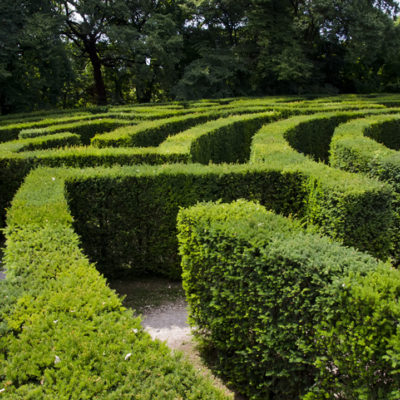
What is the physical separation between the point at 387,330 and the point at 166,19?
90.4 ft

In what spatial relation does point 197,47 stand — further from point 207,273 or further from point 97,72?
point 207,273

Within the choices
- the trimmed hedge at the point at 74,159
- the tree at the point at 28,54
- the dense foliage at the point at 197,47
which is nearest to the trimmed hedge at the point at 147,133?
the trimmed hedge at the point at 74,159

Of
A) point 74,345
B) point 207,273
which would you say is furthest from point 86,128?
point 74,345

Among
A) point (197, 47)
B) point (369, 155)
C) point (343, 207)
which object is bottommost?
point (343, 207)

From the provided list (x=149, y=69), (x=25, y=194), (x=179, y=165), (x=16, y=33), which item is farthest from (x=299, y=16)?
(x=25, y=194)

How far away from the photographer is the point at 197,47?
30203 millimetres

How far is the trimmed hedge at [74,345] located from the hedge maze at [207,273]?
12 millimetres

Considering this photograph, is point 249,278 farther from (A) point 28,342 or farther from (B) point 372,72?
(B) point 372,72

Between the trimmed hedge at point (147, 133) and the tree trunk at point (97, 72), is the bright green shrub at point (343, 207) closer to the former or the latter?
the trimmed hedge at point (147, 133)

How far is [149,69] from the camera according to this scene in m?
26.8

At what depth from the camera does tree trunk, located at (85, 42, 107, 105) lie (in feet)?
91.3

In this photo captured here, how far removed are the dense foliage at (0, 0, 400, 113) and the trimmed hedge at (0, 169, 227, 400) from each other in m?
20.1

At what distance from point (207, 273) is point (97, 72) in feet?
91.4

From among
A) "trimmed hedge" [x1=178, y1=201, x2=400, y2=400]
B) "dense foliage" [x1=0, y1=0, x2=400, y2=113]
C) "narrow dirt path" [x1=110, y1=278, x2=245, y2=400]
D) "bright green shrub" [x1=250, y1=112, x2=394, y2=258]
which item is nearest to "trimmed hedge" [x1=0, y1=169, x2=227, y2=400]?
"trimmed hedge" [x1=178, y1=201, x2=400, y2=400]
